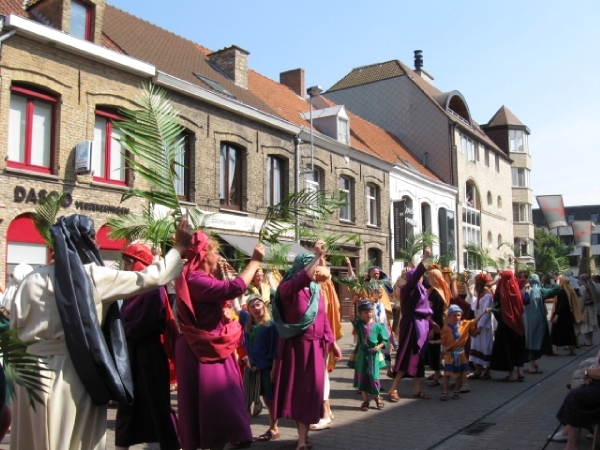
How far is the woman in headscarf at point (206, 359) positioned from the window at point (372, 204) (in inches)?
839

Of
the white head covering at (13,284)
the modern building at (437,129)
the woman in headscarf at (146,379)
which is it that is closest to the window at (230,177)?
the white head covering at (13,284)

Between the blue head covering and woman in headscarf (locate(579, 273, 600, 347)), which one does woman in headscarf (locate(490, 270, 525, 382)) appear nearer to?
the blue head covering

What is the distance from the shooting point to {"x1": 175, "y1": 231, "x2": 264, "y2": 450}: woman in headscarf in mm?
4613

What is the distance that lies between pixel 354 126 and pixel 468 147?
9.64m

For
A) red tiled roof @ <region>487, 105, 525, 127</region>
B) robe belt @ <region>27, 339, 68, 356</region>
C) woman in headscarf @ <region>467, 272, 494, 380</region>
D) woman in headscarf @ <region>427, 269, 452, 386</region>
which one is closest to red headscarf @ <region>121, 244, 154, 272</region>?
robe belt @ <region>27, 339, 68, 356</region>

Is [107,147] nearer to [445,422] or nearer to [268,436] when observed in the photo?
[268,436]

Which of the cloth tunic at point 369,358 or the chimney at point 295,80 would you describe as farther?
the chimney at point 295,80

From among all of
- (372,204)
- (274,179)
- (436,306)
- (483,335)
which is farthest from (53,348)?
(372,204)

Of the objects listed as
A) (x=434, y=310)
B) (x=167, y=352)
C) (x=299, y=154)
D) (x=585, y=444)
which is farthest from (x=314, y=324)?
(x=299, y=154)

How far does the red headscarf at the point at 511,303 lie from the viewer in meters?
10.2

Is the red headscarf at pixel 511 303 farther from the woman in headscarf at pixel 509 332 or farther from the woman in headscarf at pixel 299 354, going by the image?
the woman in headscarf at pixel 299 354

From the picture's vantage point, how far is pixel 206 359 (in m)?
4.71

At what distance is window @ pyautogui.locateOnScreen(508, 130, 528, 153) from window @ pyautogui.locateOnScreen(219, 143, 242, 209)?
31515mm

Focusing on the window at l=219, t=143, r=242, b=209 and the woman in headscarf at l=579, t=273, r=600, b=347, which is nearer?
the woman in headscarf at l=579, t=273, r=600, b=347
